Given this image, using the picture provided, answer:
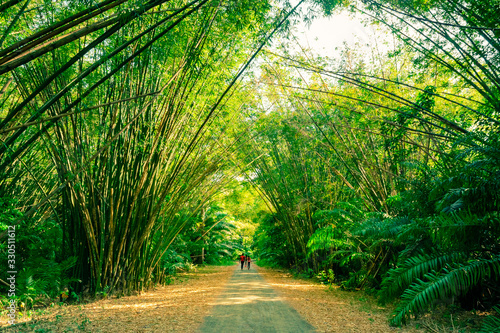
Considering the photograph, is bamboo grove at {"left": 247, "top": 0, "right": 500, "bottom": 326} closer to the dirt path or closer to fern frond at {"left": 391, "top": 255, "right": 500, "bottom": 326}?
fern frond at {"left": 391, "top": 255, "right": 500, "bottom": 326}

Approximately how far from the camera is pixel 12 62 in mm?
1945

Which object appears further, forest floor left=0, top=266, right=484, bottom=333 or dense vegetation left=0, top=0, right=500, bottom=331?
forest floor left=0, top=266, right=484, bottom=333

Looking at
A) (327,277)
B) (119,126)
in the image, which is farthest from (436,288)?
(327,277)

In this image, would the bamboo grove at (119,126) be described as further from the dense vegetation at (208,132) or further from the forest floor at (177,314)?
the forest floor at (177,314)

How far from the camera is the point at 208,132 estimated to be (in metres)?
6.23

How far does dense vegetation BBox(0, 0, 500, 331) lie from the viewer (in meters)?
2.72

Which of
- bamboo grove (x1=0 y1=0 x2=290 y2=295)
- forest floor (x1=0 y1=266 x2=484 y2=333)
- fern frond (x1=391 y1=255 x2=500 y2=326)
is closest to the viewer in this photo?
fern frond (x1=391 y1=255 x2=500 y2=326)

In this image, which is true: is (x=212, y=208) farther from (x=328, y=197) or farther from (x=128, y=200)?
(x=128, y=200)

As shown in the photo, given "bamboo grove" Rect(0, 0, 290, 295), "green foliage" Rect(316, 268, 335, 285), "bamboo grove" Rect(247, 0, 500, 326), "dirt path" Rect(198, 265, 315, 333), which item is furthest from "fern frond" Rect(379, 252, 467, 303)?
"green foliage" Rect(316, 268, 335, 285)

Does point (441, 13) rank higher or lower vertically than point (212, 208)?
higher

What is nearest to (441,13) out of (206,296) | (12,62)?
(12,62)

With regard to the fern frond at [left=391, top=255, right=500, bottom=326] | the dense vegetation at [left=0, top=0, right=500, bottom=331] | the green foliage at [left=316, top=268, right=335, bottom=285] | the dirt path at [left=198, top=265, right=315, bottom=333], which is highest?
the dense vegetation at [left=0, top=0, right=500, bottom=331]

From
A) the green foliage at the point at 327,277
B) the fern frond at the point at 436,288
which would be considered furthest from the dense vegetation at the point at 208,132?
the green foliage at the point at 327,277

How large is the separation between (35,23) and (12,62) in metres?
2.17
